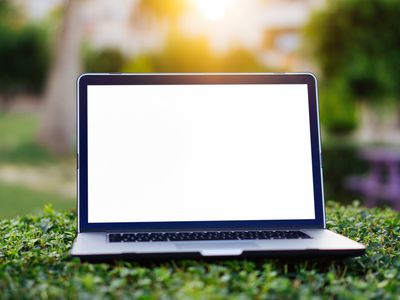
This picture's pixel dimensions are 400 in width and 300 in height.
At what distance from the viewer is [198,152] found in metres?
2.57

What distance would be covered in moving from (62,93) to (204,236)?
52.3 ft

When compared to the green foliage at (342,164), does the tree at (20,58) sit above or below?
above

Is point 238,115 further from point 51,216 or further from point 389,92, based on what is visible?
point 389,92

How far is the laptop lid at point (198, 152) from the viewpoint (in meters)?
2.49

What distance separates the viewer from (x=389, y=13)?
496 inches

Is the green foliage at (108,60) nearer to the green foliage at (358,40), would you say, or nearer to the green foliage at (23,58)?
the green foliage at (23,58)

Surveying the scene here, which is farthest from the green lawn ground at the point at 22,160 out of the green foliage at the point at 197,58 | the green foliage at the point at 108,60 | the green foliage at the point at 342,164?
the green foliage at the point at 342,164

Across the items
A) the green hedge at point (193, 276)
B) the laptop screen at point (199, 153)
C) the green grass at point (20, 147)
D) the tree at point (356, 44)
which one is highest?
the tree at point (356, 44)

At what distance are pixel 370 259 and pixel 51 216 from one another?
1.59 meters

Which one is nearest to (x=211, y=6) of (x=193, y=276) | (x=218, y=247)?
(x=218, y=247)

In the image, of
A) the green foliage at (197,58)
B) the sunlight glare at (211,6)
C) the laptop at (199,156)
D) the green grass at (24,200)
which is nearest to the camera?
the laptop at (199,156)

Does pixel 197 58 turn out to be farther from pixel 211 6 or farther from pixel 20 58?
pixel 20 58

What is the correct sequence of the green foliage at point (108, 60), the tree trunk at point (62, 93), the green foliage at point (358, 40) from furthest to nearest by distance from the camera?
the green foliage at point (108, 60), the tree trunk at point (62, 93), the green foliage at point (358, 40)

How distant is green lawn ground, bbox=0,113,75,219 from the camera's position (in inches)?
482
